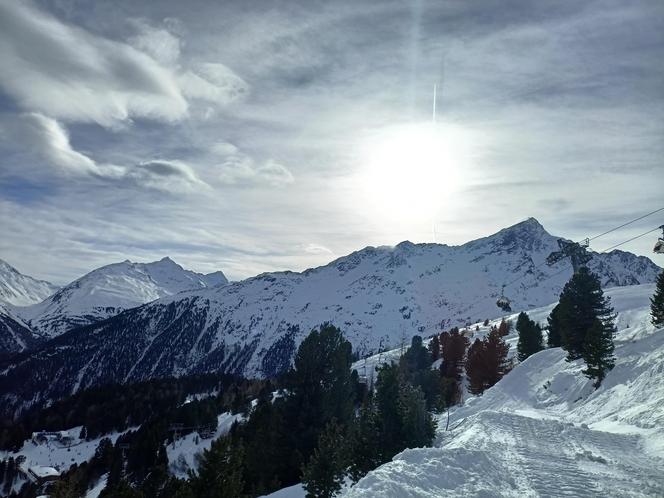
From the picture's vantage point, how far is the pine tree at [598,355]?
31.2 meters

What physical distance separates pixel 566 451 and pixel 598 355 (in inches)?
677

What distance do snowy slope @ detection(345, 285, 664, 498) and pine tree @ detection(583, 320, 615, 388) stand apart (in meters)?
0.71

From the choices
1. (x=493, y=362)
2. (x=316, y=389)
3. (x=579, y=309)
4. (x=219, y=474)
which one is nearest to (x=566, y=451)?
(x=219, y=474)

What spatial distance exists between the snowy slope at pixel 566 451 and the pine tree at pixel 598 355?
2.33 feet

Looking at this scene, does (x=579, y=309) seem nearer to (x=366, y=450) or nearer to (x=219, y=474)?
(x=366, y=450)

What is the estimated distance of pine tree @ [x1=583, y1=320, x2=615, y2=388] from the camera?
31188mm

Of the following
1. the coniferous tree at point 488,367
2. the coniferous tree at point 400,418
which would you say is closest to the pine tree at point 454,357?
Result: the coniferous tree at point 488,367

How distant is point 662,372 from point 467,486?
18.6 metres

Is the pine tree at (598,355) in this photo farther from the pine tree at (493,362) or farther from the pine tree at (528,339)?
the pine tree at (528,339)

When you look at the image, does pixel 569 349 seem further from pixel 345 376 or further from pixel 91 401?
pixel 91 401

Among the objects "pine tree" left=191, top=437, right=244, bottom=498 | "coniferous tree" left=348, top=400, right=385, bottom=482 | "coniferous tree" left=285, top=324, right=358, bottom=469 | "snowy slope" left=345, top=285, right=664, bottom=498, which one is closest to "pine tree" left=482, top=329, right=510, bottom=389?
"snowy slope" left=345, top=285, right=664, bottom=498

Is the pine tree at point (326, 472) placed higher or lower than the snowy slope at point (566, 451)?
lower

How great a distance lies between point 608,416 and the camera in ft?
80.0

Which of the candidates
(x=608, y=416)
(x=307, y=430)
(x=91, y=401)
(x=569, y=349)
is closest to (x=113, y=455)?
(x=91, y=401)
